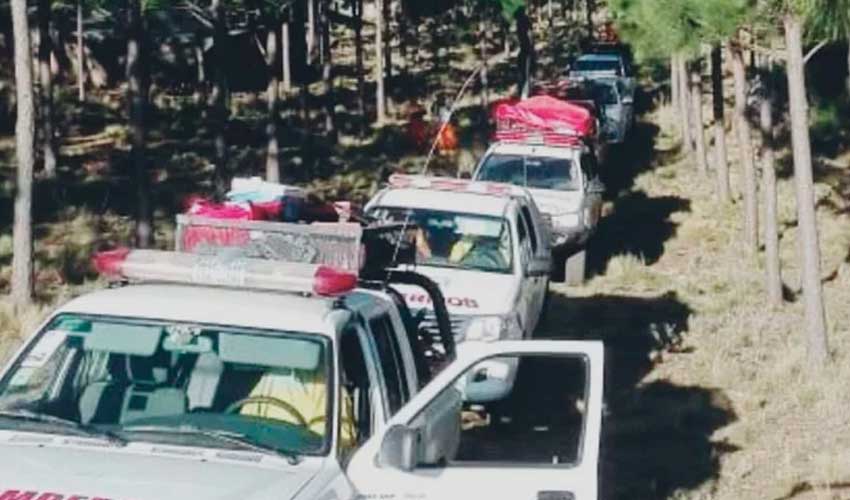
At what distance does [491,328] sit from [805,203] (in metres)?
4.45

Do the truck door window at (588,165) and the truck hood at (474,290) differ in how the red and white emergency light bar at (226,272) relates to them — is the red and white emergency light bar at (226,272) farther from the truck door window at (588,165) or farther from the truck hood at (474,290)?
the truck door window at (588,165)

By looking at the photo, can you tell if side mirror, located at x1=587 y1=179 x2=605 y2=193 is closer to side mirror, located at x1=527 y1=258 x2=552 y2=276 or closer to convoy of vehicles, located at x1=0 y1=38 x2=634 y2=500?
side mirror, located at x1=527 y1=258 x2=552 y2=276

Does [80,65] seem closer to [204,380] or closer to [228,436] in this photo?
[204,380]

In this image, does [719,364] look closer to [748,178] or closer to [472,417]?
[472,417]

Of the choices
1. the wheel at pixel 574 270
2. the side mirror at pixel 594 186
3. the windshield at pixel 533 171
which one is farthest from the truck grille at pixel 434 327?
the side mirror at pixel 594 186

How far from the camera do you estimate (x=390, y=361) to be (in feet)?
28.3

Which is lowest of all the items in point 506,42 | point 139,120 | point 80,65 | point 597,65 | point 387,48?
point 139,120

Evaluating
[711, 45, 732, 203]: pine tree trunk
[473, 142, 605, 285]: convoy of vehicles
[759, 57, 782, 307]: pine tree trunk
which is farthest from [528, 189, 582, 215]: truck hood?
[711, 45, 732, 203]: pine tree trunk

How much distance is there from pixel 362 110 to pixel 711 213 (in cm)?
1609

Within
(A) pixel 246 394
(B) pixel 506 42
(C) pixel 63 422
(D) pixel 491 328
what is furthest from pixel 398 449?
(B) pixel 506 42

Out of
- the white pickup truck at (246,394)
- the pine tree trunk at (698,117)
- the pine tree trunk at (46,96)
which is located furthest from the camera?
the pine tree trunk at (46,96)

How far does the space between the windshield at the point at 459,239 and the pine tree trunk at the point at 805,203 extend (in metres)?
3.09

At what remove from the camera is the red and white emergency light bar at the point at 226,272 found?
8109mm

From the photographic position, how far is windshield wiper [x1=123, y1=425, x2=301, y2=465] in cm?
725
